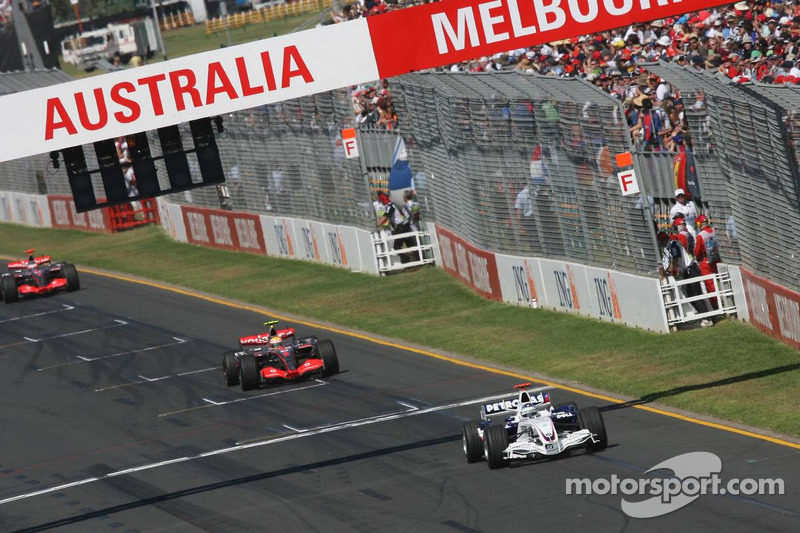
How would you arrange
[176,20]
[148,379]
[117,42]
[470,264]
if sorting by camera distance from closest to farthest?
[148,379] → [470,264] → [117,42] → [176,20]

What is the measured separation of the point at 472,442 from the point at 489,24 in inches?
201

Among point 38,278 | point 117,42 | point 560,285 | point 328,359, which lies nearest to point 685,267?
point 560,285

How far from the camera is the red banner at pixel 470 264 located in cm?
3112

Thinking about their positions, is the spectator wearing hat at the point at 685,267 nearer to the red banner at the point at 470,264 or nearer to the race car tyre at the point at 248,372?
the red banner at the point at 470,264

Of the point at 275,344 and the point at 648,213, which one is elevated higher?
the point at 648,213

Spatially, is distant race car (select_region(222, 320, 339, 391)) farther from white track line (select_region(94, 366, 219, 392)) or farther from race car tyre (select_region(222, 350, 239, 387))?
white track line (select_region(94, 366, 219, 392))

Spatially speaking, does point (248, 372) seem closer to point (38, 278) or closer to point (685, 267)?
point (685, 267)

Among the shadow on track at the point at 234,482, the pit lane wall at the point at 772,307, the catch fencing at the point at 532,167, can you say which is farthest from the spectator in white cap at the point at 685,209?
the shadow on track at the point at 234,482

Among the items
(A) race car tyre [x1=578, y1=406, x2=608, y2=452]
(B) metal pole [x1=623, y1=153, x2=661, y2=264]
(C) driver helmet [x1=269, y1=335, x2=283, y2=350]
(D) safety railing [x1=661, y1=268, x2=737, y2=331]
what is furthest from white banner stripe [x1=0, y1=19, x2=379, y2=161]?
(D) safety railing [x1=661, y1=268, x2=737, y2=331]

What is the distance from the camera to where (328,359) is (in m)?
25.4

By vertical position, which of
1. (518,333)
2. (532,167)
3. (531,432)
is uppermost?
(532,167)

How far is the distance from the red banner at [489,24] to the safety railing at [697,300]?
23.9 feet

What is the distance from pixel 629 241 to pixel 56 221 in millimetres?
31531

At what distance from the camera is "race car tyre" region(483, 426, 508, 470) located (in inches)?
707
